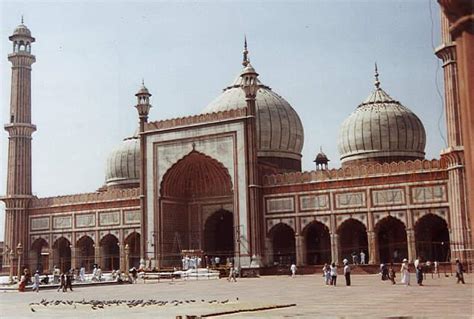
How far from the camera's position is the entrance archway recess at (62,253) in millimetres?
35188

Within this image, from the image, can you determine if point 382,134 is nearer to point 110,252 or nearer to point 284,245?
point 284,245

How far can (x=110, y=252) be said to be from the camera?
3478 centimetres

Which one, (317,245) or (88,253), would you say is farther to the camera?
(88,253)

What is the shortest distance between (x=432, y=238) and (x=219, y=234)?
10.4m

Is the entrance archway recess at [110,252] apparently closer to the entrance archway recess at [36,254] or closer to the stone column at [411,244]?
the entrance archway recess at [36,254]

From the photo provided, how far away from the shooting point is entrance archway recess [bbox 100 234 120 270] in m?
33.5

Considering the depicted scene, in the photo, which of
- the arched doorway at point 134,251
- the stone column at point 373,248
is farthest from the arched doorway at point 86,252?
the stone column at point 373,248

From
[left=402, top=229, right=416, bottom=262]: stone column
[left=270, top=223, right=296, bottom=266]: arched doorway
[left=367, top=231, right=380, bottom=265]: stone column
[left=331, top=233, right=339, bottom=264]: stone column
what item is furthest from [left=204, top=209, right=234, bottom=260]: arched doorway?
[left=402, top=229, right=416, bottom=262]: stone column

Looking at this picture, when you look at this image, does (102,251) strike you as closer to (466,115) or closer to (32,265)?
(32,265)

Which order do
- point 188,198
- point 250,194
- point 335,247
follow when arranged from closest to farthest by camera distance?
point 335,247 → point 250,194 → point 188,198

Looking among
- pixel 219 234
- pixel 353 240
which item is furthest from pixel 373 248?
pixel 219 234

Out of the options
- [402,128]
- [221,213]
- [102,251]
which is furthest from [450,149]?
[102,251]

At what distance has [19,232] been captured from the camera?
116 feet

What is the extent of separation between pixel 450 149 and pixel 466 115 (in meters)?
19.6
